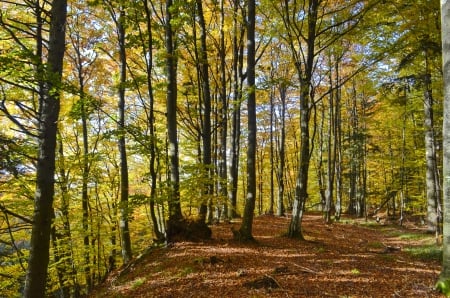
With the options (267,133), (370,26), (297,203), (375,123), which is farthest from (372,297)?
(267,133)

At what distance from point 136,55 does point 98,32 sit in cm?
210

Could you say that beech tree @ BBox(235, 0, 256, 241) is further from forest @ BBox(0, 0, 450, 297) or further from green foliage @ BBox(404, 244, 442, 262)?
green foliage @ BBox(404, 244, 442, 262)

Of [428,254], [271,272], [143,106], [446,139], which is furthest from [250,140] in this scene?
[428,254]

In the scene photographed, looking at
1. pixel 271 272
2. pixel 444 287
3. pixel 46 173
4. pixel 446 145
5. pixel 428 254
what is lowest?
pixel 428 254

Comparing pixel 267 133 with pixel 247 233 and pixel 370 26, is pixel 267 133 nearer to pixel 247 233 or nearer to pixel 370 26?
pixel 370 26

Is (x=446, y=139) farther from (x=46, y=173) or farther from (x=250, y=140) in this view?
(x=46, y=173)

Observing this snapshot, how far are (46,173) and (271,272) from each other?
465 centimetres

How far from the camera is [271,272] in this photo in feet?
21.3

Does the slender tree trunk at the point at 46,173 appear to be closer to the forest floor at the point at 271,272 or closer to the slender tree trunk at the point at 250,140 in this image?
the forest floor at the point at 271,272

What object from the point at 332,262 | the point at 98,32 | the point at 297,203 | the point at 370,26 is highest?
the point at 98,32

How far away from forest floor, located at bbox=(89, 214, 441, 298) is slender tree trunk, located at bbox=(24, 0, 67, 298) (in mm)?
2263

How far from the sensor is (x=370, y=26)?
11102 millimetres

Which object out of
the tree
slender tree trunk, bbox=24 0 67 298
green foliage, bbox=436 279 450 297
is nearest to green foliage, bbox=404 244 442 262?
green foliage, bbox=436 279 450 297

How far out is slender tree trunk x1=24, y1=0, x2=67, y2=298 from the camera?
4.62 metres
